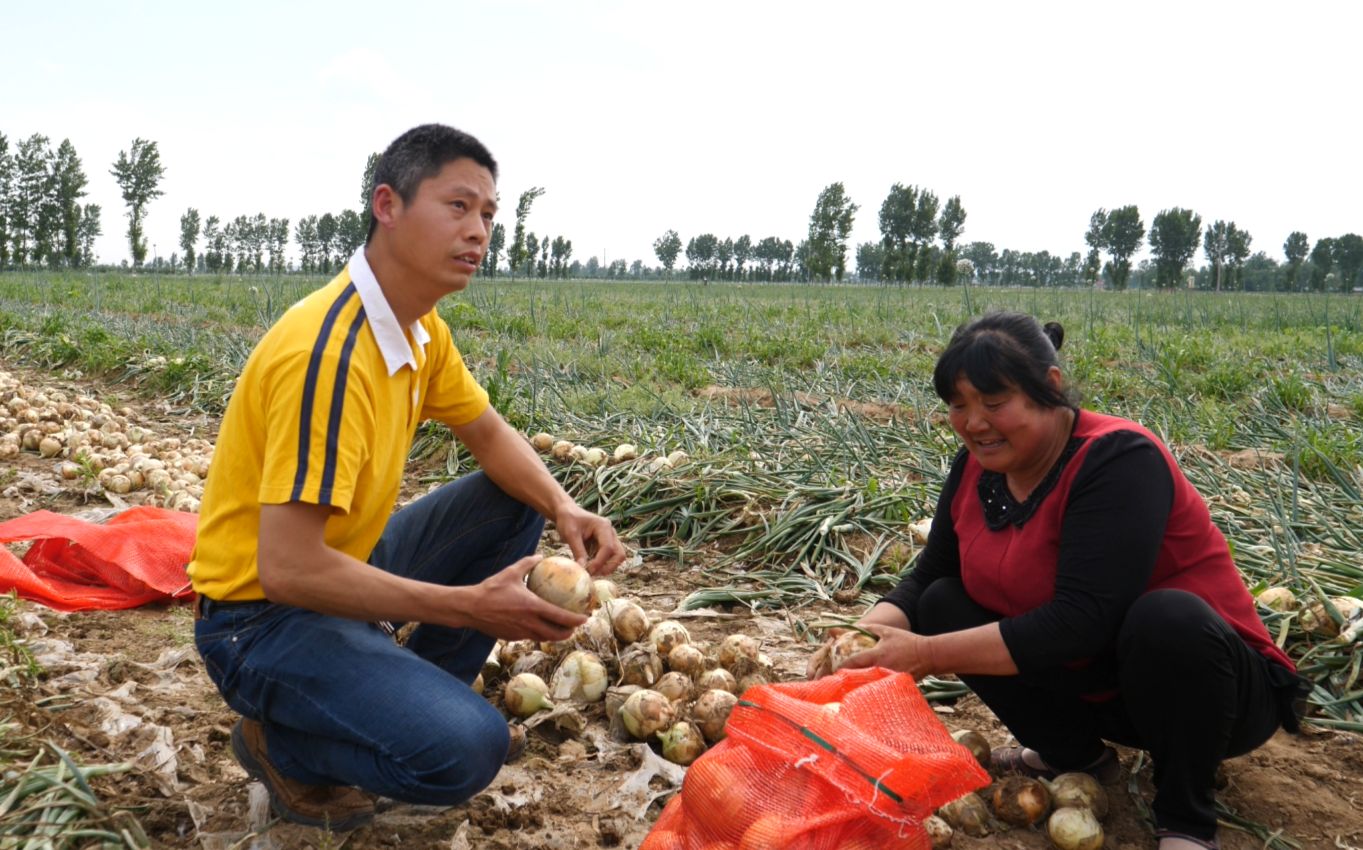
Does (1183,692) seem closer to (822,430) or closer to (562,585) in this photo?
(562,585)

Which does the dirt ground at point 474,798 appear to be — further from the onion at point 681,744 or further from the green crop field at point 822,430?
the green crop field at point 822,430

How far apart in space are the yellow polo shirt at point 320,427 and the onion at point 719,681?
2.85ft

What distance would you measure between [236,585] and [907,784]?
3.90ft

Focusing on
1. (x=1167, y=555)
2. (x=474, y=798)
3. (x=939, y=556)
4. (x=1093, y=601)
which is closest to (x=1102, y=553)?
(x=1093, y=601)

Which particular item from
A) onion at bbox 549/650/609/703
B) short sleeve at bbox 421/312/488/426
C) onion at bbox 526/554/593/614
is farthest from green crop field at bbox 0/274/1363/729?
short sleeve at bbox 421/312/488/426

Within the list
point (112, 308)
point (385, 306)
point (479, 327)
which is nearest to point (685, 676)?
point (385, 306)

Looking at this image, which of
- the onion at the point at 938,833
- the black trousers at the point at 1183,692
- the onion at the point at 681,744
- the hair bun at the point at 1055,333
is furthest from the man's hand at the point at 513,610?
the hair bun at the point at 1055,333

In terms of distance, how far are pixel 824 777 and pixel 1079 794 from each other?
0.63 meters

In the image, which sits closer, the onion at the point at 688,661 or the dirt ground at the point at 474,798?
the dirt ground at the point at 474,798

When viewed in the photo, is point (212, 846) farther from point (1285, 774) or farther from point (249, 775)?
point (1285, 774)

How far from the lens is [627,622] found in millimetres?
2422

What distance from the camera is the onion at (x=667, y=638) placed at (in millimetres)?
2355

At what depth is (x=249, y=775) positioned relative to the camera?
188cm

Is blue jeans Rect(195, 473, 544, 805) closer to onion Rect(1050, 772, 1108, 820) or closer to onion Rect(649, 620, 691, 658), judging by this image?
onion Rect(649, 620, 691, 658)
